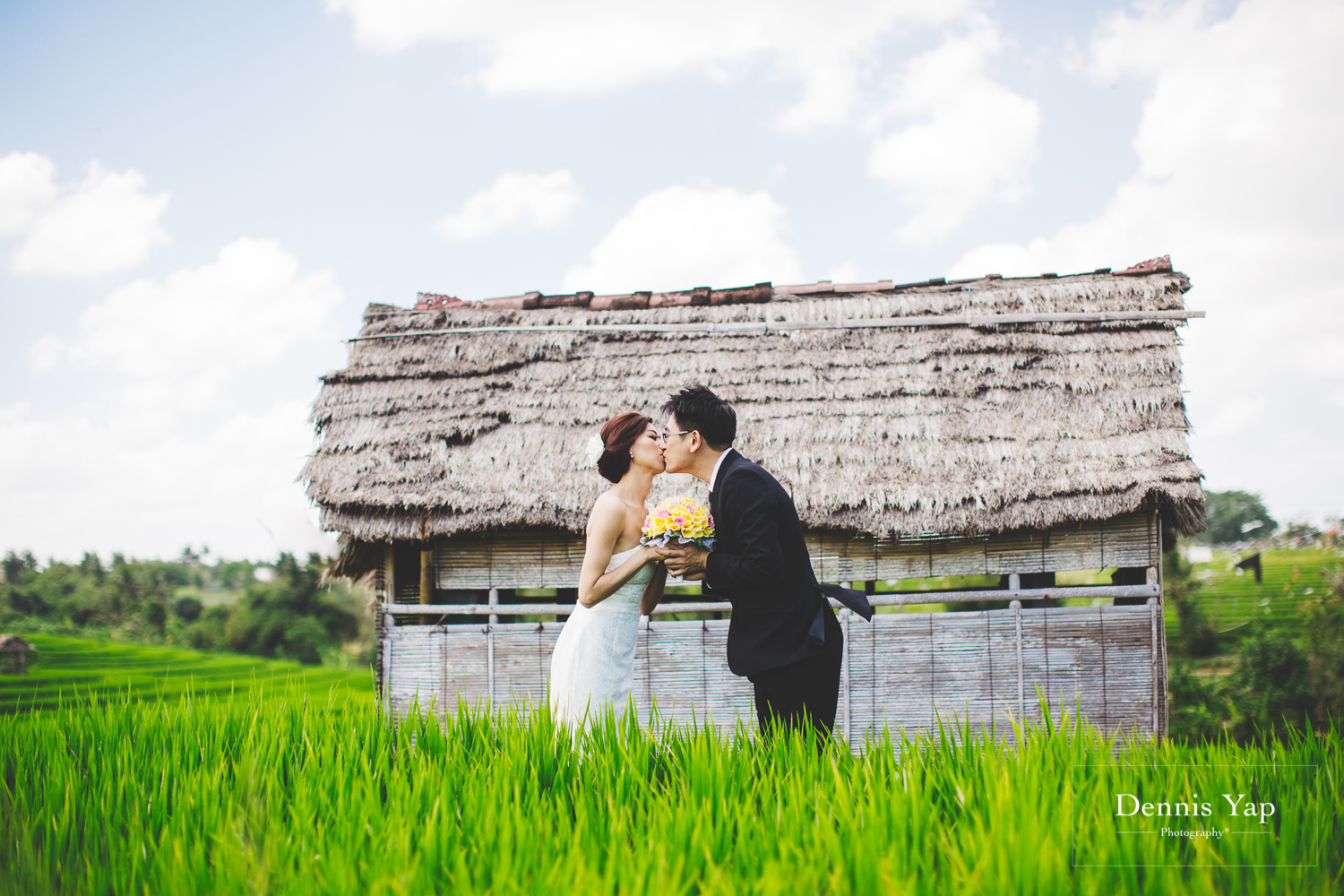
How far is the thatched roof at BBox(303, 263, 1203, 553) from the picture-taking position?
202 inches

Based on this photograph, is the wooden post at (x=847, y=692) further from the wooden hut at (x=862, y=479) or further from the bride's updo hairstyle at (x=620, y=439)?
the bride's updo hairstyle at (x=620, y=439)

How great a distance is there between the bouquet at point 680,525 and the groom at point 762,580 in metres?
0.05

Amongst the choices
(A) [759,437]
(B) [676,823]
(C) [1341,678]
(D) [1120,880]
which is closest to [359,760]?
(B) [676,823]

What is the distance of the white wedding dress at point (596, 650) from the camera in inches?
121

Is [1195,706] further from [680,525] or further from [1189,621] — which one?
[680,525]

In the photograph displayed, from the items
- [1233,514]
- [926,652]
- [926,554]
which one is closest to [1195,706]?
[926,652]

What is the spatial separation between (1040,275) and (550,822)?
6445 millimetres

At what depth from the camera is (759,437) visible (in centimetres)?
562

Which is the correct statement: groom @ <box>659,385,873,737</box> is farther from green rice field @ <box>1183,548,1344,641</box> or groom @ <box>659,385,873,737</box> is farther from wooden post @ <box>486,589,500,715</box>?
green rice field @ <box>1183,548,1344,641</box>

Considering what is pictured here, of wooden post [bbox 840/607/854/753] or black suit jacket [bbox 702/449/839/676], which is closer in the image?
black suit jacket [bbox 702/449/839/676]

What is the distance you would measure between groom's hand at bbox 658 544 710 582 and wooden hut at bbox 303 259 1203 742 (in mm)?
2135

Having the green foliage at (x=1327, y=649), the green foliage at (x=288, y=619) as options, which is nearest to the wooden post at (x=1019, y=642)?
the green foliage at (x=1327, y=649)

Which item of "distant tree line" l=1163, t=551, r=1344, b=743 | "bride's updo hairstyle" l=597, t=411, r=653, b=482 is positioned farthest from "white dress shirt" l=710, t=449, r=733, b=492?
"distant tree line" l=1163, t=551, r=1344, b=743

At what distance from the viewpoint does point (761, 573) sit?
2.64 metres
